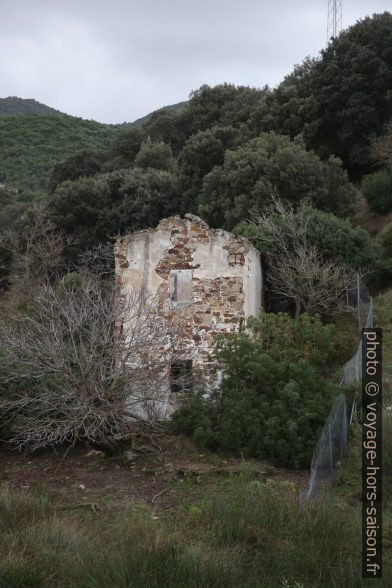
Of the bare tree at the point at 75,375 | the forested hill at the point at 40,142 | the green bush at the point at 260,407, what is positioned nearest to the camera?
the bare tree at the point at 75,375

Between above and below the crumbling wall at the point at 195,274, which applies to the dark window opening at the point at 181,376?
below

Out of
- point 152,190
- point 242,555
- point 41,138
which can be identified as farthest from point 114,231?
point 41,138

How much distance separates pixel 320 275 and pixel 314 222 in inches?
94.3

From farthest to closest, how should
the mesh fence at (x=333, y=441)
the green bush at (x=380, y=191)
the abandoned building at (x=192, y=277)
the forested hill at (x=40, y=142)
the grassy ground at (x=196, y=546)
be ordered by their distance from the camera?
the forested hill at (x=40, y=142)
the green bush at (x=380, y=191)
the abandoned building at (x=192, y=277)
the mesh fence at (x=333, y=441)
the grassy ground at (x=196, y=546)

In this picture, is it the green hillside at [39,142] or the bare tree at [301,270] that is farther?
the green hillside at [39,142]

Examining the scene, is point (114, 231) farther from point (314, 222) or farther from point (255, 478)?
point (255, 478)

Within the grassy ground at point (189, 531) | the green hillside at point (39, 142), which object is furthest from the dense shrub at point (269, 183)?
the green hillside at point (39, 142)

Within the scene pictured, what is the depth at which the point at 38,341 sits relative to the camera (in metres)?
11.2

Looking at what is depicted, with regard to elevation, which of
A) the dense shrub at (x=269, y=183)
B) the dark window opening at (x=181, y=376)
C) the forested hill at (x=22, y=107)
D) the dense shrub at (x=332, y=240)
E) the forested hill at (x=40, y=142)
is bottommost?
the dark window opening at (x=181, y=376)

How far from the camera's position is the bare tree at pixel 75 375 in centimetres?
1110

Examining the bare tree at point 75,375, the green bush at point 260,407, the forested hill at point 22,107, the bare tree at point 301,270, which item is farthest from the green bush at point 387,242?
the forested hill at point 22,107

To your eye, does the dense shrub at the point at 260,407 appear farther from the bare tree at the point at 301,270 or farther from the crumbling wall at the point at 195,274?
the bare tree at the point at 301,270

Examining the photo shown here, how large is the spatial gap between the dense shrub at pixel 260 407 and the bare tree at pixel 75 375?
1.04 meters

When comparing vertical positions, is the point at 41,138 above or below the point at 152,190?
above
